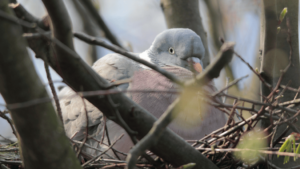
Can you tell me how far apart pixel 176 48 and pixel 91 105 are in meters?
1.04

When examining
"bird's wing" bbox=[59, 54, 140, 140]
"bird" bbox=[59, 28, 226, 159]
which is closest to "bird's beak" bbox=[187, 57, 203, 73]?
"bird" bbox=[59, 28, 226, 159]

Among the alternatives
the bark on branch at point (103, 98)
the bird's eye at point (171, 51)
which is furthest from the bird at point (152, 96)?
the bark on branch at point (103, 98)

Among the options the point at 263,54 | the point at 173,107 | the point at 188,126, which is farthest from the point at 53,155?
the point at 263,54

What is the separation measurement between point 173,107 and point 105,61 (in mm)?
1999

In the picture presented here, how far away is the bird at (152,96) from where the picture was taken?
7.96ft

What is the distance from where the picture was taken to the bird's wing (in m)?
2.58

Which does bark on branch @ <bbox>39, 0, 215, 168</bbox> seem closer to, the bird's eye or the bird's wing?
the bird's wing

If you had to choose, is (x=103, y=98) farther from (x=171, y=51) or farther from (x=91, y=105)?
(x=171, y=51)

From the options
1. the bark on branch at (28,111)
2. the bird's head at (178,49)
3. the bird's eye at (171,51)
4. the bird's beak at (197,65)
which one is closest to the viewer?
the bark on branch at (28,111)

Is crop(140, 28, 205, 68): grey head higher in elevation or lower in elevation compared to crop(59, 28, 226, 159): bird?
higher

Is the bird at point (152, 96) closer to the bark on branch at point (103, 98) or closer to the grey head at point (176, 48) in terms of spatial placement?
the grey head at point (176, 48)

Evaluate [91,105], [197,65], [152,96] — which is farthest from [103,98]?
[197,65]

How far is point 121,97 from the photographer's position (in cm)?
142

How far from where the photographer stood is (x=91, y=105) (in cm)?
263
